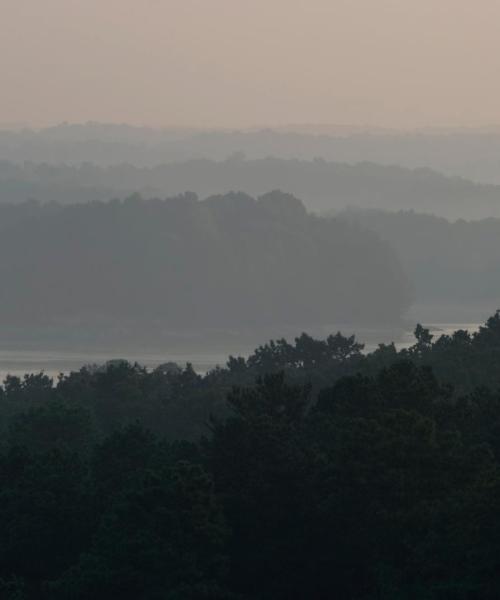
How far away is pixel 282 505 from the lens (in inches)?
1122

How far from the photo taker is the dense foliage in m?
25.7

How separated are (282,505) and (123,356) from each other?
121013mm

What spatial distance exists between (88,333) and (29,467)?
15615 cm

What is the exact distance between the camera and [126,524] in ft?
86.5

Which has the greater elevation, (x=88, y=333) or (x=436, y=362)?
(x=88, y=333)

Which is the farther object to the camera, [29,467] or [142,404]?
[142,404]

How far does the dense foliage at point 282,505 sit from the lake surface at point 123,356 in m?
82.2

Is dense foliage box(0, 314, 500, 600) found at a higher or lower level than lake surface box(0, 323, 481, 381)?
lower

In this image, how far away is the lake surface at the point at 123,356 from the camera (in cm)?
12674

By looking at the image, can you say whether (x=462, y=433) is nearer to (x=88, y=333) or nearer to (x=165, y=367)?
(x=165, y=367)

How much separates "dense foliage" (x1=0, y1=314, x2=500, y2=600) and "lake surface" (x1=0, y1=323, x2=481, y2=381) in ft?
270

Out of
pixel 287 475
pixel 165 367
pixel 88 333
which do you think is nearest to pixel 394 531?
pixel 287 475

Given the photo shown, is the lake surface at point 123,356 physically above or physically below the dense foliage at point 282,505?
above

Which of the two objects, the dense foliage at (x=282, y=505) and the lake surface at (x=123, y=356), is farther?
the lake surface at (x=123, y=356)
